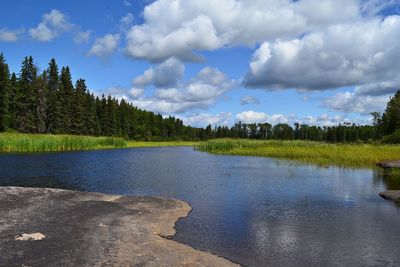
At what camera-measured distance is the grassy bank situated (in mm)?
44541

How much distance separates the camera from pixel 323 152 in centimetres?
5153

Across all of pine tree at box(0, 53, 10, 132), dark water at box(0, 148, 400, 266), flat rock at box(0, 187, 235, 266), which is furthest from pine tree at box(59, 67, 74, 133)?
flat rock at box(0, 187, 235, 266)

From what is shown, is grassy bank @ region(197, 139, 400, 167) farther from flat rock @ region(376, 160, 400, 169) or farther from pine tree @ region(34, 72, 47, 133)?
pine tree @ region(34, 72, 47, 133)

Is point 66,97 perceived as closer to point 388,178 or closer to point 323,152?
point 323,152

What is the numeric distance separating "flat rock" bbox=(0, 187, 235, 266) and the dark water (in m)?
1.09

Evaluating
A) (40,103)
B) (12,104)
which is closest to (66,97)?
(40,103)

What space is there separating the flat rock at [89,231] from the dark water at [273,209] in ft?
3.57

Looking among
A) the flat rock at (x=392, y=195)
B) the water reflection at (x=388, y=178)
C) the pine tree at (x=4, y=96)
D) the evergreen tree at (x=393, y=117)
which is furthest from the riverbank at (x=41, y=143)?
the evergreen tree at (x=393, y=117)

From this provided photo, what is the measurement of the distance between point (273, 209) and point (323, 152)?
35.7 m

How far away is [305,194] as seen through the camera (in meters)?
23.1

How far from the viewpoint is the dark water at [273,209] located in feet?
38.5

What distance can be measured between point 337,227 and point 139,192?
1210cm

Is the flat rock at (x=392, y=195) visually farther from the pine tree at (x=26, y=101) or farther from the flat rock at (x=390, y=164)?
the pine tree at (x=26, y=101)

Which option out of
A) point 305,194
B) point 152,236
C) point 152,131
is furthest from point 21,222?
point 152,131
